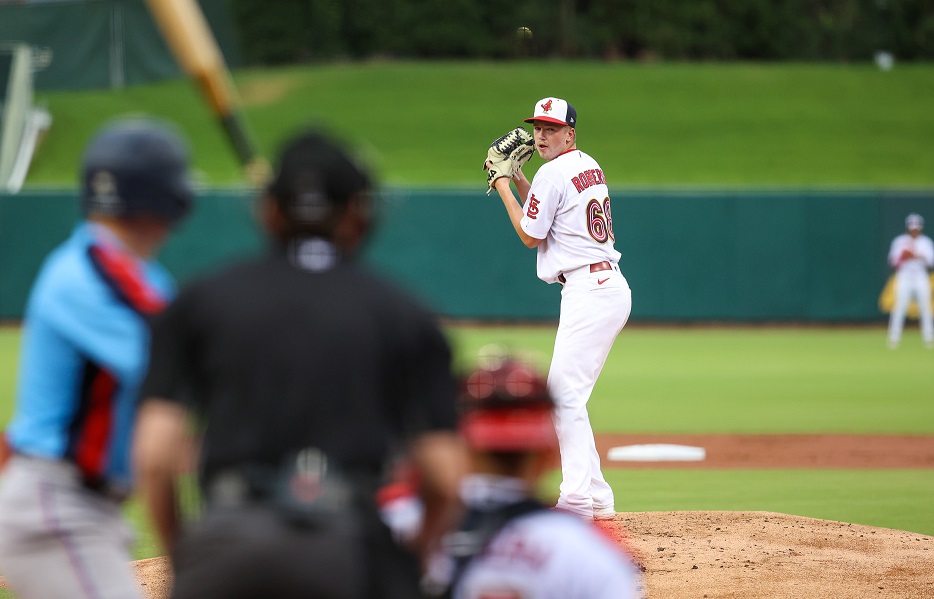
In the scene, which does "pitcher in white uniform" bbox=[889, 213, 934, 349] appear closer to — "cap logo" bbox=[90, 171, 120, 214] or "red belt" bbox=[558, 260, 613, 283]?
"red belt" bbox=[558, 260, 613, 283]

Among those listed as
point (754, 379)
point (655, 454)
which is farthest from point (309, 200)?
point (754, 379)

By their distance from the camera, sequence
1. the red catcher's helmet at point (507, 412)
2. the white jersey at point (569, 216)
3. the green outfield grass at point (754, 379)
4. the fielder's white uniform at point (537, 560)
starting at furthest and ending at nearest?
the green outfield grass at point (754, 379)
the white jersey at point (569, 216)
the red catcher's helmet at point (507, 412)
the fielder's white uniform at point (537, 560)

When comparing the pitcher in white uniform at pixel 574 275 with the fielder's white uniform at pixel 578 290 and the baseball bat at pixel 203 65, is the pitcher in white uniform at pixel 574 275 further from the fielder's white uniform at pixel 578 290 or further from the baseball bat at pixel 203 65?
the baseball bat at pixel 203 65

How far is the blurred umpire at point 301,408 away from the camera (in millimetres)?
2754

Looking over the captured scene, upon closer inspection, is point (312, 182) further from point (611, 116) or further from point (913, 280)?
point (611, 116)

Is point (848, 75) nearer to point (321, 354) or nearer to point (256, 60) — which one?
point (256, 60)

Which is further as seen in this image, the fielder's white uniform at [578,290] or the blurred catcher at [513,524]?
the fielder's white uniform at [578,290]

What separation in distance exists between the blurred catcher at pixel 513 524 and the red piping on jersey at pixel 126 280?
81cm

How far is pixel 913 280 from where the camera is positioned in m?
23.1

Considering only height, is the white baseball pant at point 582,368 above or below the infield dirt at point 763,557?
above

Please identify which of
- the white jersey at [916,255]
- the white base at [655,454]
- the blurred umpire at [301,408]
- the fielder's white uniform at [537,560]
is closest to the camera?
the blurred umpire at [301,408]

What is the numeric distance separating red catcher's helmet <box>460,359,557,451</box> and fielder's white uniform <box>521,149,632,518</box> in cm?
450

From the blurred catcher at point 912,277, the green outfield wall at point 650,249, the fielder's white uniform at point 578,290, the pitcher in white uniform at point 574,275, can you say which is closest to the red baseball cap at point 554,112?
the pitcher in white uniform at point 574,275

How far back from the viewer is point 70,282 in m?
3.30
